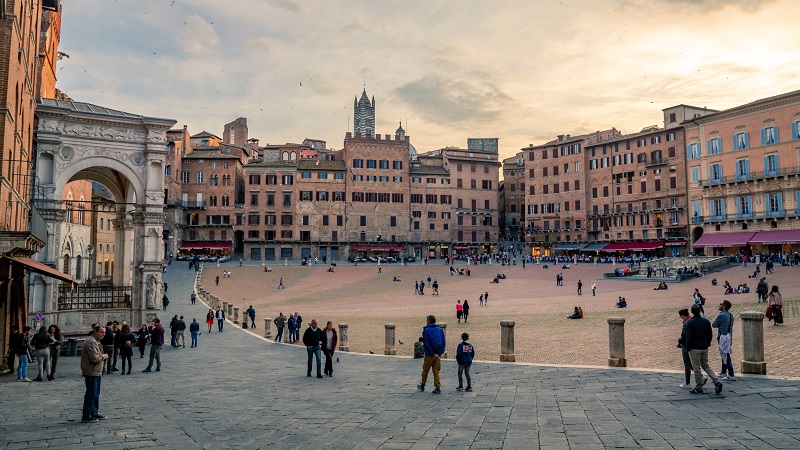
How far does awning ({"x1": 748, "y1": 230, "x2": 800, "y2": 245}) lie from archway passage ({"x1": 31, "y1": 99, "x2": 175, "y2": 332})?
53.9 metres

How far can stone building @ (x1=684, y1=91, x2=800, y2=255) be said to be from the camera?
5172cm

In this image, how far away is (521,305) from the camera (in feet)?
115

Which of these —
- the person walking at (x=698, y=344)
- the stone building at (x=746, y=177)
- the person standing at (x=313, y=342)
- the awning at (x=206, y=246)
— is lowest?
the person standing at (x=313, y=342)

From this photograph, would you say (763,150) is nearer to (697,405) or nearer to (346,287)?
(346,287)

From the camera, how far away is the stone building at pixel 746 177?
170 ft

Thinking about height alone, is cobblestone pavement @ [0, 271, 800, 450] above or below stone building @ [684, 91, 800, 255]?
below

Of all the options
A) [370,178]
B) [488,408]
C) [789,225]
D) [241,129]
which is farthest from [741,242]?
[241,129]

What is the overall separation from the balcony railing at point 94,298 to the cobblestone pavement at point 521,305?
954cm

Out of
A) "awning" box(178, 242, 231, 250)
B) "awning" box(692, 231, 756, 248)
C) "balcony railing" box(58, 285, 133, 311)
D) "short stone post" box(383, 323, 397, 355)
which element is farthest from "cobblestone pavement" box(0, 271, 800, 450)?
"awning" box(178, 242, 231, 250)

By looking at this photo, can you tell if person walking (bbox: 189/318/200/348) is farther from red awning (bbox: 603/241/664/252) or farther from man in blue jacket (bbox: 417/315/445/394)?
red awning (bbox: 603/241/664/252)

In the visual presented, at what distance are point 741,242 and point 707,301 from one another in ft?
96.5

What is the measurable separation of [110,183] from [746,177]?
5751cm

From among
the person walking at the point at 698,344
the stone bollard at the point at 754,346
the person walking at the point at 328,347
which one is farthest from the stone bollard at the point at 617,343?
the person walking at the point at 328,347

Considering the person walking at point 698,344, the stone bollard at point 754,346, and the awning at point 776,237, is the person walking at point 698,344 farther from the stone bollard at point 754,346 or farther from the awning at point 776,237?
the awning at point 776,237
